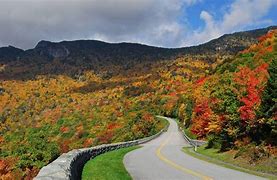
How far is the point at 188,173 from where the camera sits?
23.1 m

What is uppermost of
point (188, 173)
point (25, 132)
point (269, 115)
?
point (269, 115)

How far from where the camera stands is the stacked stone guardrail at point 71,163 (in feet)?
41.9

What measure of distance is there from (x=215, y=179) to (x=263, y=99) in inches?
444

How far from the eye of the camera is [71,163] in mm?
17906

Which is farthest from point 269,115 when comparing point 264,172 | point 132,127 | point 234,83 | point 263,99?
point 132,127

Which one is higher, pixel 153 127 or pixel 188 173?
pixel 188 173

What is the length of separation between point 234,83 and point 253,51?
4496cm

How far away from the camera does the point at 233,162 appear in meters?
28.0

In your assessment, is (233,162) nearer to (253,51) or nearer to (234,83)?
(234,83)

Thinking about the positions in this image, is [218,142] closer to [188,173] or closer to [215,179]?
[188,173]

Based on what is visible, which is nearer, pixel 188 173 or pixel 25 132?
pixel 188 173

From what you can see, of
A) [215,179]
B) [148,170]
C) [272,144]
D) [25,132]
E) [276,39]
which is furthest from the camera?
[25,132]

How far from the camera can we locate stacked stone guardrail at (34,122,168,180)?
1276 cm

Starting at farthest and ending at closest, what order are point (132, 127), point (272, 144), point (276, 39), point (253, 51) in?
1. point (132, 127)
2. point (253, 51)
3. point (276, 39)
4. point (272, 144)
